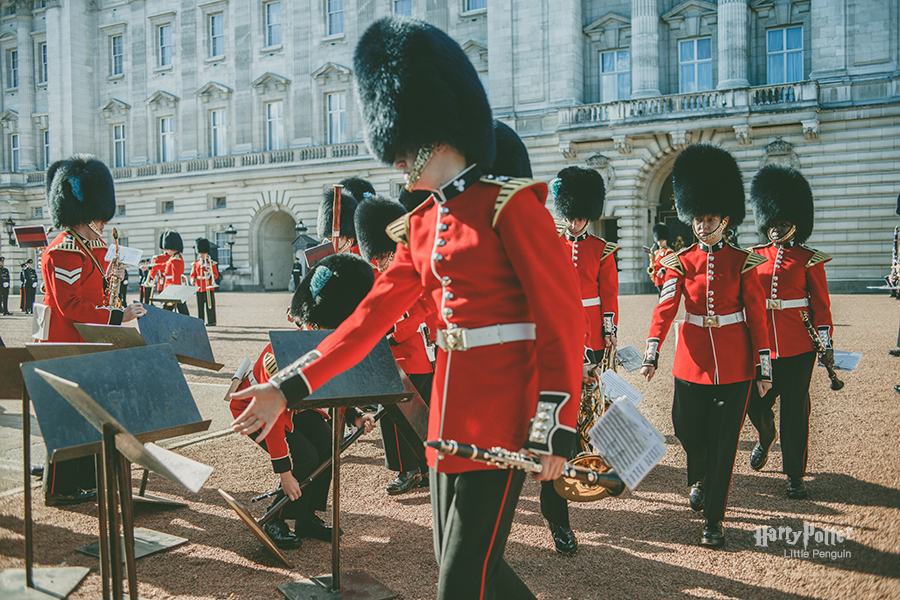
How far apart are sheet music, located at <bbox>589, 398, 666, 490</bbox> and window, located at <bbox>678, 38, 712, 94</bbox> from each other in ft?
65.6

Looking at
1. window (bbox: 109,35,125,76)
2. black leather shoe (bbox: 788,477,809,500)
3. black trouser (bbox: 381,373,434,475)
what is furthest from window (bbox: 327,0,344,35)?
black leather shoe (bbox: 788,477,809,500)

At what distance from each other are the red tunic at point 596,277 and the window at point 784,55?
17370 mm

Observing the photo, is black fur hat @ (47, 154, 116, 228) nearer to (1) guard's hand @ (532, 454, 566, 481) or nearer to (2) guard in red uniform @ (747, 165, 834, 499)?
(1) guard's hand @ (532, 454, 566, 481)

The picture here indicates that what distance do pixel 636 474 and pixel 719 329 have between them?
2122mm

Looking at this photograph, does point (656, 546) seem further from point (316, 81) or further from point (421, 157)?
point (316, 81)

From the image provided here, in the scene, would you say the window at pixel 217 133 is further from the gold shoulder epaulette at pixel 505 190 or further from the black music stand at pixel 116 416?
the gold shoulder epaulette at pixel 505 190

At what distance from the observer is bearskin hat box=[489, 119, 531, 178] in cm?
255

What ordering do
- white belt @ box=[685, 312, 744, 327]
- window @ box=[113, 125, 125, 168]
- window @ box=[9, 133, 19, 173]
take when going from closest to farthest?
white belt @ box=[685, 312, 744, 327]
window @ box=[113, 125, 125, 168]
window @ box=[9, 133, 19, 173]

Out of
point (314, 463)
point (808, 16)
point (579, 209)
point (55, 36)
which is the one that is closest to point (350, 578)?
point (314, 463)

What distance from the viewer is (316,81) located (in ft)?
82.9

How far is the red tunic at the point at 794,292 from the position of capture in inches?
166

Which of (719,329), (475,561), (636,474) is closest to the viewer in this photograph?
(636,474)

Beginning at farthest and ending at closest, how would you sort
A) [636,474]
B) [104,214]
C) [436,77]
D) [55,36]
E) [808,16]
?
[55,36] < [808,16] < [104,214] < [436,77] < [636,474]

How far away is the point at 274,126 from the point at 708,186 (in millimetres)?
24733
